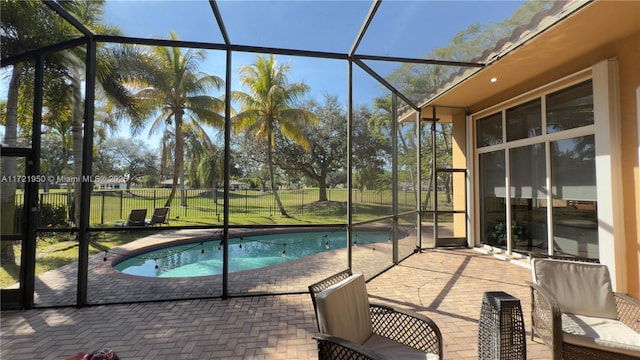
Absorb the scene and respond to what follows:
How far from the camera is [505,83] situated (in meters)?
5.43

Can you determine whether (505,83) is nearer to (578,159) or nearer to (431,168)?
(578,159)

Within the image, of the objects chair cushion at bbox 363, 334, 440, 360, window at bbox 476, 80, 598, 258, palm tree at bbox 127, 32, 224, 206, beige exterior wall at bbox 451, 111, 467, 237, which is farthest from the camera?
beige exterior wall at bbox 451, 111, 467, 237

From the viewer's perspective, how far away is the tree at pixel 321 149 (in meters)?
5.89

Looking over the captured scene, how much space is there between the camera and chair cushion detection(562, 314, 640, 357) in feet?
6.36

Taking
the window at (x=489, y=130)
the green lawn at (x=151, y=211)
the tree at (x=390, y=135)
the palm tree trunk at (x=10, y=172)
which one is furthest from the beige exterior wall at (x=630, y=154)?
the palm tree trunk at (x=10, y=172)

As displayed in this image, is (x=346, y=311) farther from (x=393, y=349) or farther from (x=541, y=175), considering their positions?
(x=541, y=175)

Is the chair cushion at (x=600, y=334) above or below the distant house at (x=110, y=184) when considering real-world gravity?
below

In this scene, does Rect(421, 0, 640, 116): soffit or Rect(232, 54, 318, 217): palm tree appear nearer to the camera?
Rect(421, 0, 640, 116): soffit

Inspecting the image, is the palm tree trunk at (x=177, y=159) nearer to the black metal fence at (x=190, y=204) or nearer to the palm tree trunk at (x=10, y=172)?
the black metal fence at (x=190, y=204)

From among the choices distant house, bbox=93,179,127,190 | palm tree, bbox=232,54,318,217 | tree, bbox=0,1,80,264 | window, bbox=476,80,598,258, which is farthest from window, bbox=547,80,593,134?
tree, bbox=0,1,80,264

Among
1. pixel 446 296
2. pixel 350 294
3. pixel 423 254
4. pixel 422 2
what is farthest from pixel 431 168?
pixel 350 294

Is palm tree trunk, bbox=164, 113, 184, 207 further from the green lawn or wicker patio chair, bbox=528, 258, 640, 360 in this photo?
wicker patio chair, bbox=528, 258, 640, 360

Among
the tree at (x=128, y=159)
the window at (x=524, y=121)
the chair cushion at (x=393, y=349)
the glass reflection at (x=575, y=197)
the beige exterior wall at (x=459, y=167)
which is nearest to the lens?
the chair cushion at (x=393, y=349)

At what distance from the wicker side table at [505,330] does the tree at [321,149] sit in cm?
387
